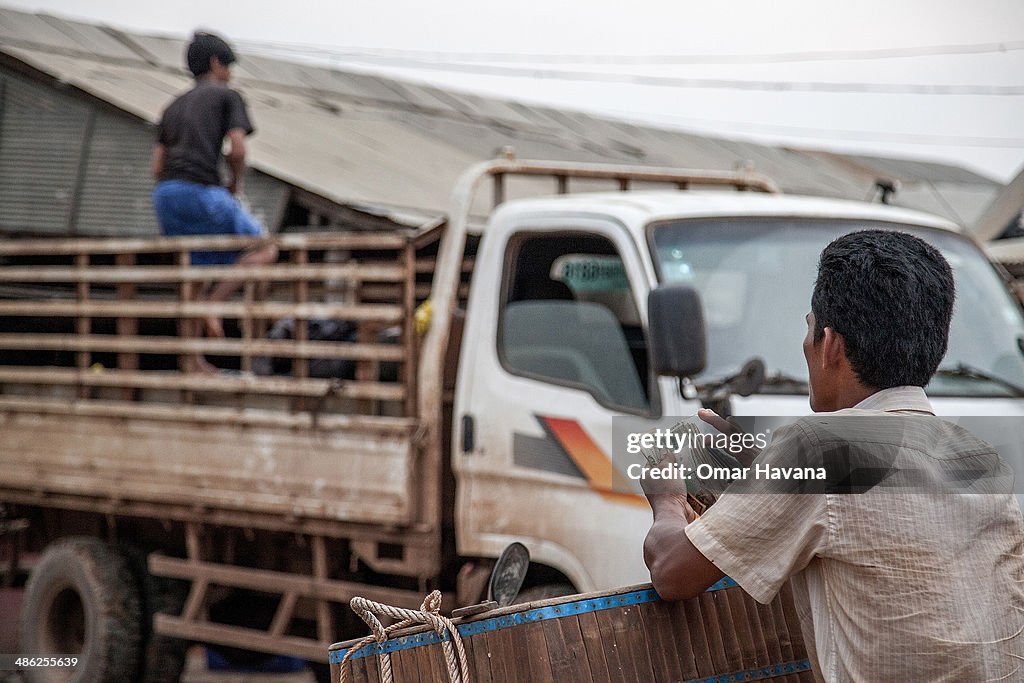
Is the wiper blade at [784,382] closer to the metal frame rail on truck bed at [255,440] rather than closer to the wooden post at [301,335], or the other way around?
the metal frame rail on truck bed at [255,440]

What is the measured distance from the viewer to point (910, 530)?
1799mm

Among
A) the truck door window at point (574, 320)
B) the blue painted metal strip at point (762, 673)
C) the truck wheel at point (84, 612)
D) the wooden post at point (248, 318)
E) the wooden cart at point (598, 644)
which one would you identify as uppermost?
the wooden post at point (248, 318)

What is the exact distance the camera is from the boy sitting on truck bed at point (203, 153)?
19.8 ft

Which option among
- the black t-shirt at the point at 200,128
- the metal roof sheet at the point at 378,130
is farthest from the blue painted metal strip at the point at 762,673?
the black t-shirt at the point at 200,128

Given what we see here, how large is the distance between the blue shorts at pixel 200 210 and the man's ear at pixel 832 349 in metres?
4.56

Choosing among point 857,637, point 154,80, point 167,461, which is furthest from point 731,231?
point 154,80

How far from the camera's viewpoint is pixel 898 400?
189 cm

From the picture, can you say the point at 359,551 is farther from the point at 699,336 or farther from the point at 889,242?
the point at 889,242

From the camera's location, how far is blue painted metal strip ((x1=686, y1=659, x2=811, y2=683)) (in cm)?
221

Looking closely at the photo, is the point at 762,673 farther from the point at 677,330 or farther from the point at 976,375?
the point at 976,375

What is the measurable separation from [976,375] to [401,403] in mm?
2159

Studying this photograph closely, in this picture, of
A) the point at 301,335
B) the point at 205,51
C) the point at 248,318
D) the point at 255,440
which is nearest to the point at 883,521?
the point at 301,335

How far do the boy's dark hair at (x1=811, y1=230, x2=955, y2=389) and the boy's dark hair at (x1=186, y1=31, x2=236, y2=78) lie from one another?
523 centimetres

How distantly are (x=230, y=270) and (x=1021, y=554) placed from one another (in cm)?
377
